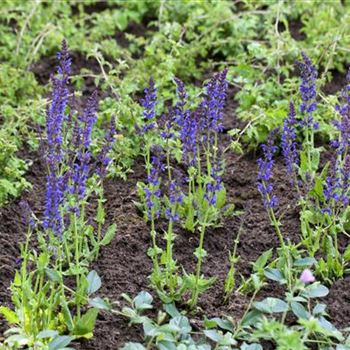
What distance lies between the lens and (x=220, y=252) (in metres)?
5.32

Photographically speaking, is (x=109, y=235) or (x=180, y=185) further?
(x=109, y=235)

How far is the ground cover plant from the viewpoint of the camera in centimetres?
448

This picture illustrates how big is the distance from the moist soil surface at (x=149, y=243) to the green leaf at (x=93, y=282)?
0.16 metres

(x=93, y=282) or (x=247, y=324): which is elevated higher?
(x=93, y=282)

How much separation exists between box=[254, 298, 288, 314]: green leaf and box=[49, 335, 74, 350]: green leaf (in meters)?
0.88

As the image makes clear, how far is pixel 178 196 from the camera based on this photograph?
4.70m

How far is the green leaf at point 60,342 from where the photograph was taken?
4.27 meters

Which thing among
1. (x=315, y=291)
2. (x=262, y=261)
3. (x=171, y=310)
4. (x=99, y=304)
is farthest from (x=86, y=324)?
(x=315, y=291)

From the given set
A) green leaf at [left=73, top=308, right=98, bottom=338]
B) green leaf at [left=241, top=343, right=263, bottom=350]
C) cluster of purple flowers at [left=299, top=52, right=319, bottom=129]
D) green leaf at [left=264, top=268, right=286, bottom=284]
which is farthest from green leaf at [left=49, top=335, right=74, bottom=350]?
cluster of purple flowers at [left=299, top=52, right=319, bottom=129]

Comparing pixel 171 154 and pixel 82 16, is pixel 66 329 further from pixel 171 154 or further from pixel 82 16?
pixel 82 16

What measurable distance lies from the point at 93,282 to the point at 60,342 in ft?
1.50

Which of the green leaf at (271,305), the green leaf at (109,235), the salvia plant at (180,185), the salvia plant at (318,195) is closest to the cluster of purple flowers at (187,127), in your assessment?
the salvia plant at (180,185)

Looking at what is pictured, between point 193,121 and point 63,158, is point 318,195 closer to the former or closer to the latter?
point 193,121

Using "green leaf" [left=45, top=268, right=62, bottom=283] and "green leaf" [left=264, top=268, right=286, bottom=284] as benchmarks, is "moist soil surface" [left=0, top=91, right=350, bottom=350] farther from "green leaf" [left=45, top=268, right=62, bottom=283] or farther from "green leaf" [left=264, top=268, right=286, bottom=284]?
"green leaf" [left=45, top=268, right=62, bottom=283]
